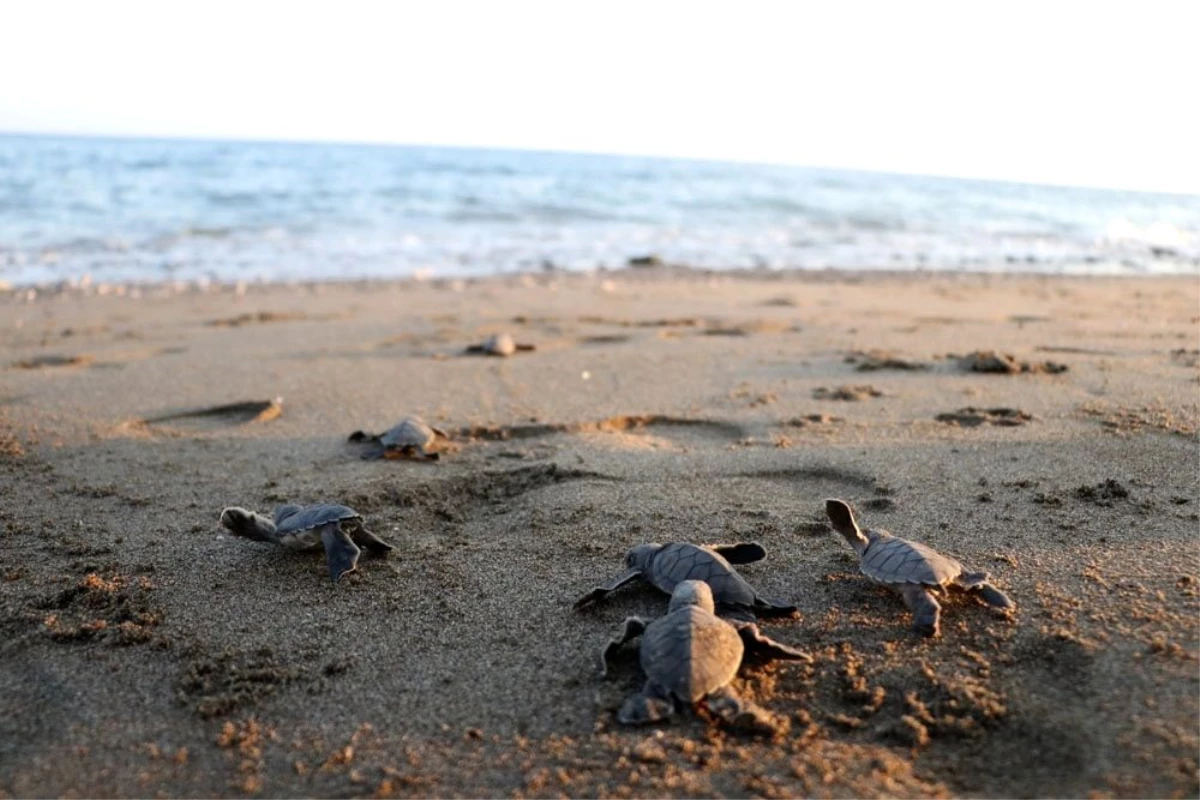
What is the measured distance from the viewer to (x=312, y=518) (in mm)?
2611

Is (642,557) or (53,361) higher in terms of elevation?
(642,557)

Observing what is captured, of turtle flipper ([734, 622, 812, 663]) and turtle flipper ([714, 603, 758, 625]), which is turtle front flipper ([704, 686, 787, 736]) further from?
turtle flipper ([714, 603, 758, 625])

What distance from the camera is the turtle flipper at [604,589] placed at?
7.50 feet

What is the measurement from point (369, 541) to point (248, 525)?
0.36 meters

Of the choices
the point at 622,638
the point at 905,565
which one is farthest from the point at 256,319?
the point at 905,565

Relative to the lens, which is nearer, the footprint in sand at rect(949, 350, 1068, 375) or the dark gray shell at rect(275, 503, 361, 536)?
the dark gray shell at rect(275, 503, 361, 536)

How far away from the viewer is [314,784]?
165cm

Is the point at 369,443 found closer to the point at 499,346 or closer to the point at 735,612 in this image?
the point at 499,346

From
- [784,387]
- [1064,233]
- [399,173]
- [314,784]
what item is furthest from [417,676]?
[399,173]

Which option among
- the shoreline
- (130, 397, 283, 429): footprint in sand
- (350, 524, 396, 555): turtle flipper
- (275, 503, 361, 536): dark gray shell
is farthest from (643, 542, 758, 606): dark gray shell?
the shoreline

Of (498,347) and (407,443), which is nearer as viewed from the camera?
(407,443)

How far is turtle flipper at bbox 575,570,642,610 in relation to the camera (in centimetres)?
229

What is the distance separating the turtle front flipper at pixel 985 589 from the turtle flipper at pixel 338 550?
1.64 metres

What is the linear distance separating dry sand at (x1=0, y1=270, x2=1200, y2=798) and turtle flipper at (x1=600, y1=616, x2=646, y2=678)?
0.05 metres
